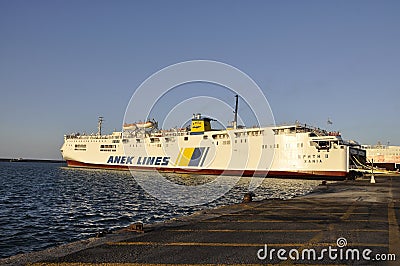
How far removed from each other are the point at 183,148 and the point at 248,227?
57265mm

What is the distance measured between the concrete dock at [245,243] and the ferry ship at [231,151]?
41123mm

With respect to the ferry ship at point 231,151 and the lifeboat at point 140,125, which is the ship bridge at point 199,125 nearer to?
the ferry ship at point 231,151

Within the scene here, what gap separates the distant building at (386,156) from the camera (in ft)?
260

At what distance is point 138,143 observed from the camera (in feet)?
241

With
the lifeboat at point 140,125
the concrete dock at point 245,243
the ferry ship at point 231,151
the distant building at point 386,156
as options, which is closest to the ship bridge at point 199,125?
the ferry ship at point 231,151

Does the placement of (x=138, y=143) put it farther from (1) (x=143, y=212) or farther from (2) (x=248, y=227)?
(2) (x=248, y=227)

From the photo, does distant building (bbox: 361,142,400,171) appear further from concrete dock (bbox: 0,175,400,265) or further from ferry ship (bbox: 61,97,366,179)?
concrete dock (bbox: 0,175,400,265)

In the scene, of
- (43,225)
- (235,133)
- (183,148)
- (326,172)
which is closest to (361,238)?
(43,225)

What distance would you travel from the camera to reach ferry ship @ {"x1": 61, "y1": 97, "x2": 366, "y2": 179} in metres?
50.2

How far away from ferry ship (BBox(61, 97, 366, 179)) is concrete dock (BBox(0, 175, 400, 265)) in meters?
41.1

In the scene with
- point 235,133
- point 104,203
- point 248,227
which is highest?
point 235,133

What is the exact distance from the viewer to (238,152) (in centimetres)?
5716

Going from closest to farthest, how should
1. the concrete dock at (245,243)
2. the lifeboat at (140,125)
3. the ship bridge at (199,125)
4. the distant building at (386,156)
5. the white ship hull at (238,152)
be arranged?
1. the concrete dock at (245,243)
2. the white ship hull at (238,152)
3. the ship bridge at (199,125)
4. the distant building at (386,156)
5. the lifeboat at (140,125)

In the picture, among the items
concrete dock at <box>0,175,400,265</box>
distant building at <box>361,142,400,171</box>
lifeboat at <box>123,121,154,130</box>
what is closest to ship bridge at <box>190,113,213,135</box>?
lifeboat at <box>123,121,154,130</box>
